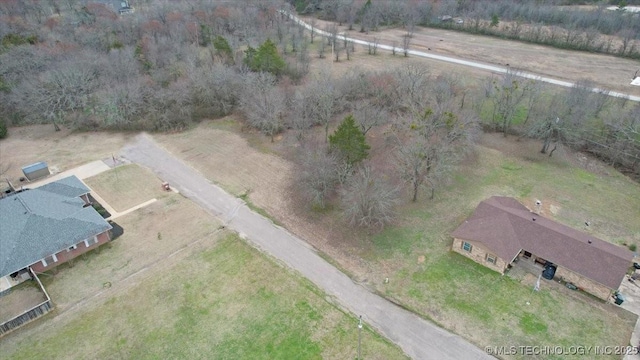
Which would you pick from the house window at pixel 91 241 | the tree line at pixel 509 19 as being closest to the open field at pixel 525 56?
the tree line at pixel 509 19

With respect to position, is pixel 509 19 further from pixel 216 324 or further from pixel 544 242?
pixel 216 324

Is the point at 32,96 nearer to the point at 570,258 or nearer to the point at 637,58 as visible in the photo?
the point at 570,258

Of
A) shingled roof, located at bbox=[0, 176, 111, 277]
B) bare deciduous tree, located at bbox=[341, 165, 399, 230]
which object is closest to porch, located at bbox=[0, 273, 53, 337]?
shingled roof, located at bbox=[0, 176, 111, 277]

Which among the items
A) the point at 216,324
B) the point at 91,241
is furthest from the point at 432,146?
the point at 91,241

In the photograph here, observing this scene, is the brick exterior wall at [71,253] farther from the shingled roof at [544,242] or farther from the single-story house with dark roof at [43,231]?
the shingled roof at [544,242]

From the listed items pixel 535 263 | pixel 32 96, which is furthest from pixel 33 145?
pixel 535 263

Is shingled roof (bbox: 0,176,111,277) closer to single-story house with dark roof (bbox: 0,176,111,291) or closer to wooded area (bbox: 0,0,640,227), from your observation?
single-story house with dark roof (bbox: 0,176,111,291)
